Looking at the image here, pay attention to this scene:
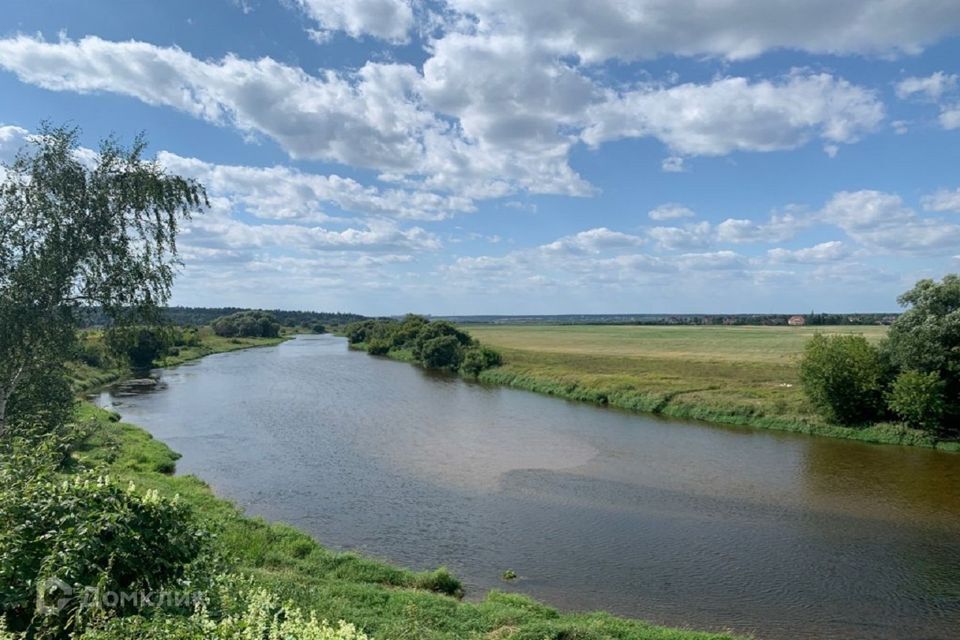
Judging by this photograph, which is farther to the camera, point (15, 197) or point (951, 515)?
point (951, 515)

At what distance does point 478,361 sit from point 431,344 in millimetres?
10276

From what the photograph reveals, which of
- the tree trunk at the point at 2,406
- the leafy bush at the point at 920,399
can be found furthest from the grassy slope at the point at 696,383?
the tree trunk at the point at 2,406

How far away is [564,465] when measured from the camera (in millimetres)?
24781

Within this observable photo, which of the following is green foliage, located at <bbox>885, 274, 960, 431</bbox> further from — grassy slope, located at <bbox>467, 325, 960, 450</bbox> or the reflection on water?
the reflection on water

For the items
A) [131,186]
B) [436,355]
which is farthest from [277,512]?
[436,355]

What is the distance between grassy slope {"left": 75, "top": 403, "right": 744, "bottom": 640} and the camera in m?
9.58

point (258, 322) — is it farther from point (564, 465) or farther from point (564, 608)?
point (564, 608)

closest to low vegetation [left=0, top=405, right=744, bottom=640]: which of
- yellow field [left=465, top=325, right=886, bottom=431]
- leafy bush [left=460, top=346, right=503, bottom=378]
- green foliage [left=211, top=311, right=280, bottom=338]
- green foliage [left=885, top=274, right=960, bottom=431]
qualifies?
green foliage [left=885, top=274, right=960, bottom=431]

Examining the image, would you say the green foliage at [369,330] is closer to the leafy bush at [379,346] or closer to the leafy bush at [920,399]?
the leafy bush at [379,346]

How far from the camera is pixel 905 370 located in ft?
97.8

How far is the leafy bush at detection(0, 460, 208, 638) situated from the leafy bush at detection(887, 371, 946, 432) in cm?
3178

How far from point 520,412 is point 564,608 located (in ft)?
85.3

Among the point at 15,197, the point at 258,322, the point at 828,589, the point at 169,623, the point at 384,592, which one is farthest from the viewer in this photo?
the point at 258,322

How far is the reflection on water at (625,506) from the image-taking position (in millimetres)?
13164
